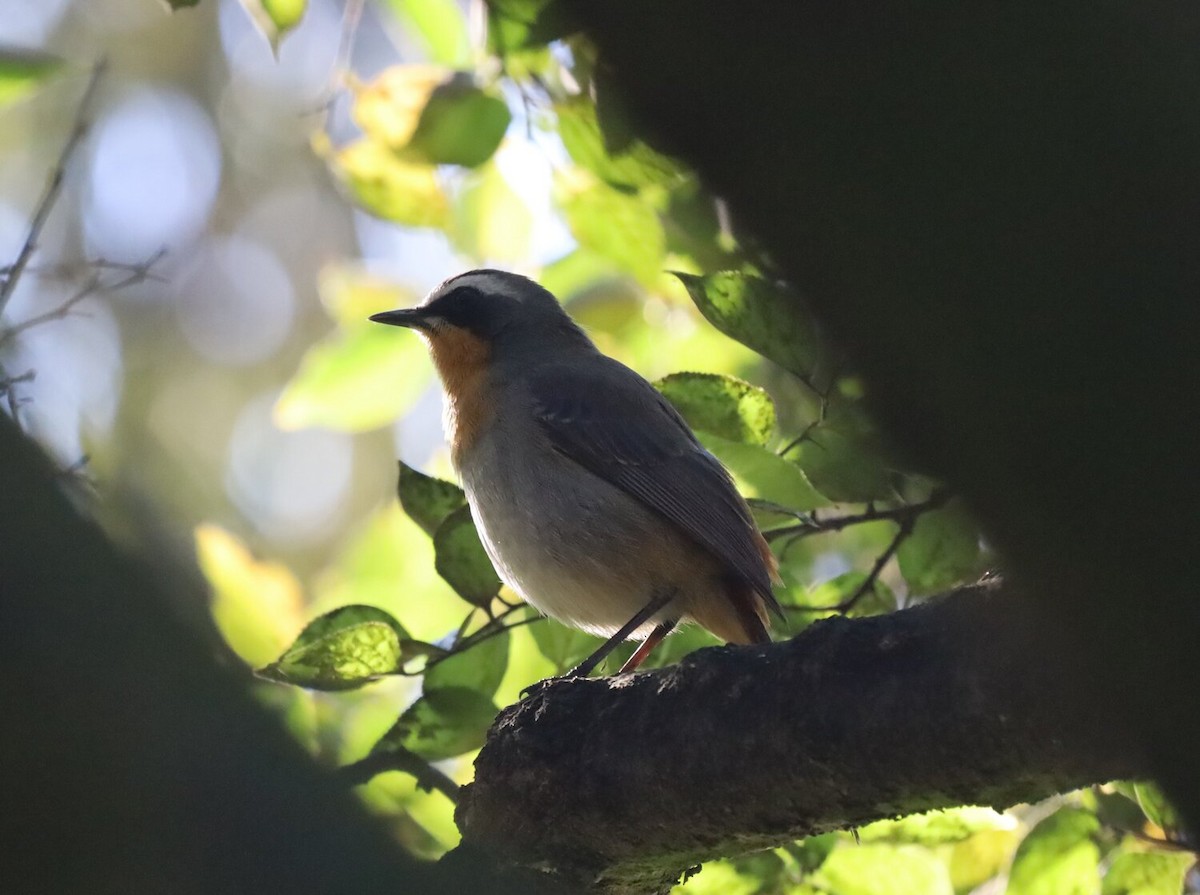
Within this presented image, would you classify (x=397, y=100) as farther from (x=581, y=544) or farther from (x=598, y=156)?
(x=581, y=544)

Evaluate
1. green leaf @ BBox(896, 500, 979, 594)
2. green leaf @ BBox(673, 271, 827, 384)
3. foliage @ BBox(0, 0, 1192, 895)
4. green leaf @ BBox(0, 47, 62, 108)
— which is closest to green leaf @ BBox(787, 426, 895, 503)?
foliage @ BBox(0, 0, 1192, 895)

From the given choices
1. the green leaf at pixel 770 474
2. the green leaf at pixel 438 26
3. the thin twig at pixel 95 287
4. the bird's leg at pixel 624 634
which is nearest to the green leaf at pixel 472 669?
the bird's leg at pixel 624 634

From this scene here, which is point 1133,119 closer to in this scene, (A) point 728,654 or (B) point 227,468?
(A) point 728,654

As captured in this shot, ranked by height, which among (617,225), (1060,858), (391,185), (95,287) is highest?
(391,185)

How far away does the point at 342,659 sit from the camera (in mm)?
3191

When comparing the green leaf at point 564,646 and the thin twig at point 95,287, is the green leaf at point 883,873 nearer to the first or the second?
the green leaf at point 564,646

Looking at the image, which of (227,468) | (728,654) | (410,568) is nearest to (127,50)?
(227,468)

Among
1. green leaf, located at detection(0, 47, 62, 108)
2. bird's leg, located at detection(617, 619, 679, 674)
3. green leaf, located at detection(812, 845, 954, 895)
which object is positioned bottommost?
bird's leg, located at detection(617, 619, 679, 674)

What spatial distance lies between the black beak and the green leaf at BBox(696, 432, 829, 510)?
1.65 m

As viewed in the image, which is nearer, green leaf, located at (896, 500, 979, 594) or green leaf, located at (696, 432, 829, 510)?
green leaf, located at (696, 432, 829, 510)

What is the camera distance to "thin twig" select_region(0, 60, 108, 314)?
12.7ft

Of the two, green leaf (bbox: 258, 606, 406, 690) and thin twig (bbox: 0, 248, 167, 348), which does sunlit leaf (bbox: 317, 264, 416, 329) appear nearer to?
thin twig (bbox: 0, 248, 167, 348)


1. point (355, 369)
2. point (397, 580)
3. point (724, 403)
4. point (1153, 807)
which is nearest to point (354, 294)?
point (355, 369)

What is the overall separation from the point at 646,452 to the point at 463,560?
4.74 ft
